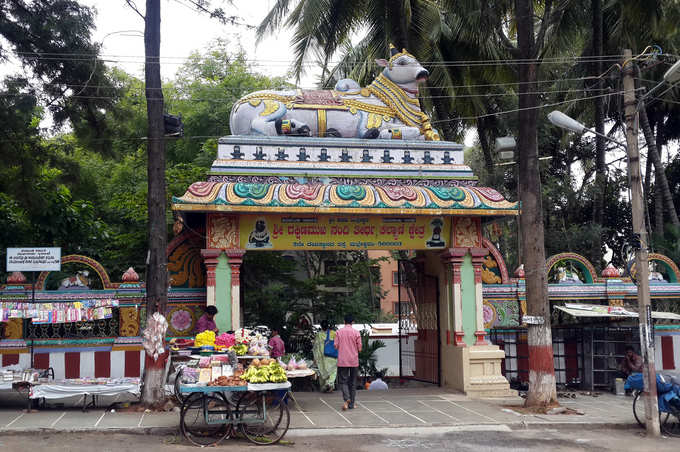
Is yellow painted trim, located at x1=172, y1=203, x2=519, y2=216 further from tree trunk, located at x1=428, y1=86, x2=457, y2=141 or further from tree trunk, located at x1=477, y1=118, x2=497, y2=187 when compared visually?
tree trunk, located at x1=477, y1=118, x2=497, y2=187

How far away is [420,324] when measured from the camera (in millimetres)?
16453

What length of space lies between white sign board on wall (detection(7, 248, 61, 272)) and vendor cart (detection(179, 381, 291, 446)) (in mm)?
4249

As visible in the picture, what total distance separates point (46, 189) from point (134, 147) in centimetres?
1090

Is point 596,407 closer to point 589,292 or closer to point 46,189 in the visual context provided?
point 589,292

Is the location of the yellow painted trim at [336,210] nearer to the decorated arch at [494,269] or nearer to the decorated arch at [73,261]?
the decorated arch at [494,269]

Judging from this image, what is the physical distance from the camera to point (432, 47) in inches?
840

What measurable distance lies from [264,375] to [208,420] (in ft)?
3.32

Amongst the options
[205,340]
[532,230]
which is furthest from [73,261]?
[532,230]

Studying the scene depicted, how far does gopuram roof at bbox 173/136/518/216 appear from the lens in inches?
507

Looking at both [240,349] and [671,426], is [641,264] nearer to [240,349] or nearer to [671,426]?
[671,426]

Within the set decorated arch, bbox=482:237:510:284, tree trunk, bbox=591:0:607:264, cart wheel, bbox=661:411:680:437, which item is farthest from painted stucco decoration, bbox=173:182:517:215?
tree trunk, bbox=591:0:607:264

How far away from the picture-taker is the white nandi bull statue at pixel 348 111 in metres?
14.2

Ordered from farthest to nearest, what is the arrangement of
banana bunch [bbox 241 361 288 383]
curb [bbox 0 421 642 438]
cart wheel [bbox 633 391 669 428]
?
1. cart wheel [bbox 633 391 669 428]
2. curb [bbox 0 421 642 438]
3. banana bunch [bbox 241 361 288 383]

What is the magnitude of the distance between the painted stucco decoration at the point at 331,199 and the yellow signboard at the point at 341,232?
0.64 meters
